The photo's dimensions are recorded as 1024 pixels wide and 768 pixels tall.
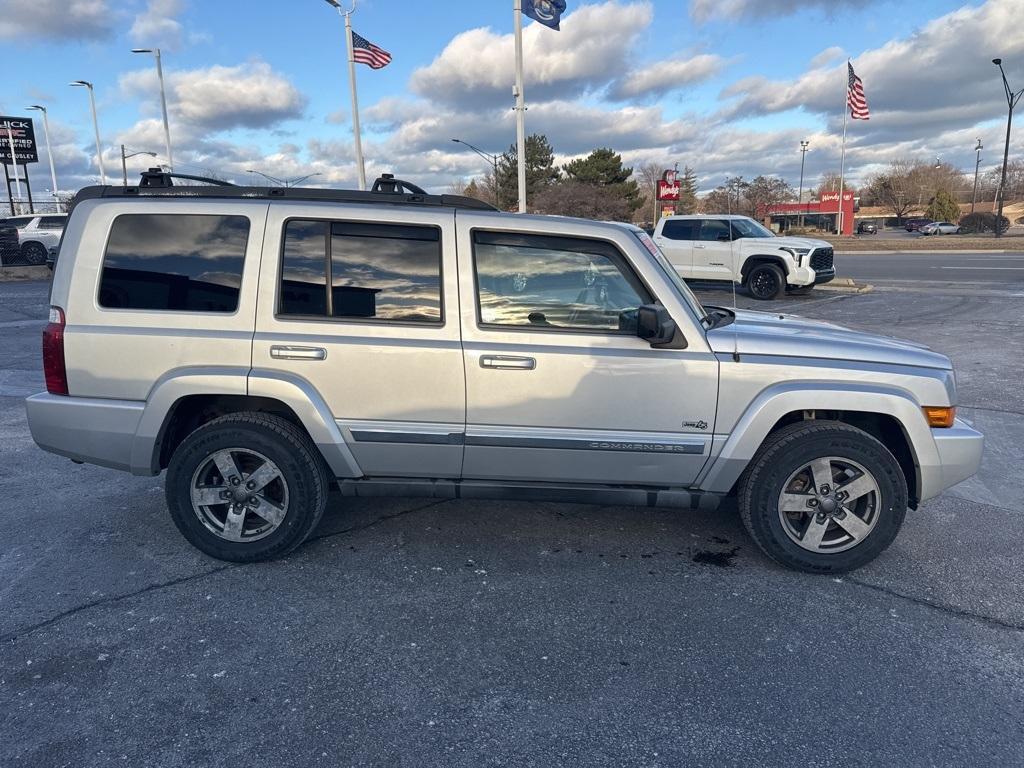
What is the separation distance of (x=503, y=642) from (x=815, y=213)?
263 feet

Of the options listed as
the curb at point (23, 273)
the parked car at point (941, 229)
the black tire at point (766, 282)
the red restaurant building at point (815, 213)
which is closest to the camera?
the black tire at point (766, 282)

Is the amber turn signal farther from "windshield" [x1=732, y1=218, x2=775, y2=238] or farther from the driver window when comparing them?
"windshield" [x1=732, y1=218, x2=775, y2=238]

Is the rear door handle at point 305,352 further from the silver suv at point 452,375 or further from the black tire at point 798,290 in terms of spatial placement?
the black tire at point 798,290

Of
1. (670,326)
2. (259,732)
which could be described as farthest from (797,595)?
(259,732)

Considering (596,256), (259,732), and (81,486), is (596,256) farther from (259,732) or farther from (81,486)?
(81,486)

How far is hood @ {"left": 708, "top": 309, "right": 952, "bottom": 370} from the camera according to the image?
3586 millimetres

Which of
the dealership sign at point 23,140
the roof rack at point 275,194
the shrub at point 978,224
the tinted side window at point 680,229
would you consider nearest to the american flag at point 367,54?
the tinted side window at point 680,229

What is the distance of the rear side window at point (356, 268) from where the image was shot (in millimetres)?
3623

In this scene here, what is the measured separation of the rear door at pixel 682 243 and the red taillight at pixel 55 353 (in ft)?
47.2

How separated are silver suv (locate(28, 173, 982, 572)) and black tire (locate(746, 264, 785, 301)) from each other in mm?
13091

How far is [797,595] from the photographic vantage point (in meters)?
3.47

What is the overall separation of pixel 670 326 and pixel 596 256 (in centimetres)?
56

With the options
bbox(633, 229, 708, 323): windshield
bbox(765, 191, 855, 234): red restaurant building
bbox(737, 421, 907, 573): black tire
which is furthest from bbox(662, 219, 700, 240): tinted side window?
bbox(765, 191, 855, 234): red restaurant building

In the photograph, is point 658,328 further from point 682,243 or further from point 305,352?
point 682,243
